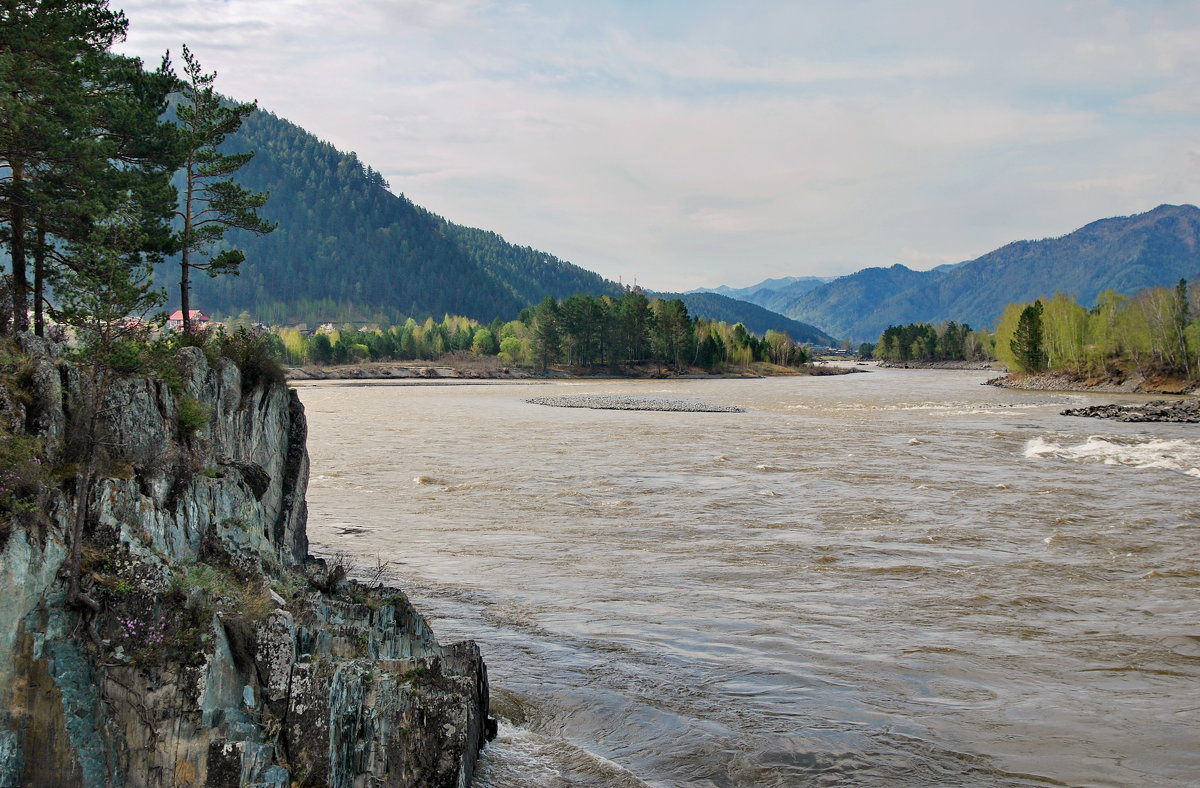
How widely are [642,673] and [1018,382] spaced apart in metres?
132

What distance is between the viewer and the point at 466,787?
908cm

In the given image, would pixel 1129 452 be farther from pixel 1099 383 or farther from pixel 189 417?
pixel 1099 383

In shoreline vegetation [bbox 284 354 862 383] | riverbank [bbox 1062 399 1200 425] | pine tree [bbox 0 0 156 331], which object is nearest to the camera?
pine tree [bbox 0 0 156 331]

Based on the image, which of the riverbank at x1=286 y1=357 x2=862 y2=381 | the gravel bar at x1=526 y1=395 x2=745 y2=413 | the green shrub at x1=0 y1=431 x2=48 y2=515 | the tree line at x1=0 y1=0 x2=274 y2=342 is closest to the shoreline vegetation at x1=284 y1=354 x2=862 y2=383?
the riverbank at x1=286 y1=357 x2=862 y2=381

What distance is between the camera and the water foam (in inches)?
1415

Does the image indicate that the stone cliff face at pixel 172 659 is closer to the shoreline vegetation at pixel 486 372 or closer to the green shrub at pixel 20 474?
the green shrub at pixel 20 474

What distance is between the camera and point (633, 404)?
8519 centimetres

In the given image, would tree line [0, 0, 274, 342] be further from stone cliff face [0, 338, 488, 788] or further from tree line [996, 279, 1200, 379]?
tree line [996, 279, 1200, 379]

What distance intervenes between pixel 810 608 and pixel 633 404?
69155 millimetres

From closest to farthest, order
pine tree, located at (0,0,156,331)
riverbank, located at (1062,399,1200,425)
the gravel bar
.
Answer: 1. pine tree, located at (0,0,156,331)
2. riverbank, located at (1062,399,1200,425)
3. the gravel bar

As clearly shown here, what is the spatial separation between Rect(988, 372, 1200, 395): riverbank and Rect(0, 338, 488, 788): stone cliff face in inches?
4266

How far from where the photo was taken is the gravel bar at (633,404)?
251 feet

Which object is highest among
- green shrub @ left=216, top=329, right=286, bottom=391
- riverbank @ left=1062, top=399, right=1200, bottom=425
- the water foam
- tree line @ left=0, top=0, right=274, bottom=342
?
tree line @ left=0, top=0, right=274, bottom=342

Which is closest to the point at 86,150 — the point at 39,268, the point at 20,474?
the point at 39,268
